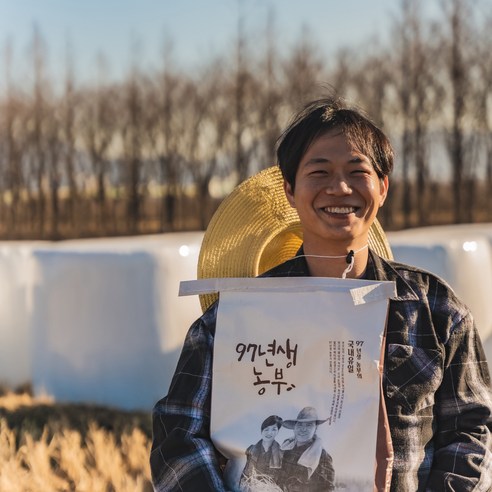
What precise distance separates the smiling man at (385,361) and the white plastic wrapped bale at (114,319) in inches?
92.1

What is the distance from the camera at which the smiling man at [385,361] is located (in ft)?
4.71

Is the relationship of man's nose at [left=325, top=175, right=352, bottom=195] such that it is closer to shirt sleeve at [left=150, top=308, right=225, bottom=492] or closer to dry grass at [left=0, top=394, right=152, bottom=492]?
shirt sleeve at [left=150, top=308, right=225, bottom=492]

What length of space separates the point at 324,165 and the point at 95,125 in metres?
11.8

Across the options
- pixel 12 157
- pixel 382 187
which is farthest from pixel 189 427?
pixel 12 157

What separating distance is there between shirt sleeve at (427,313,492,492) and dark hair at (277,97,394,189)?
33 centimetres

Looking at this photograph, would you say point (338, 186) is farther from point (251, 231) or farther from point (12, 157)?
point (12, 157)

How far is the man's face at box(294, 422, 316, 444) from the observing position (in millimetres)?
1366

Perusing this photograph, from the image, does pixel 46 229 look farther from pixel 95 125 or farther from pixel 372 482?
pixel 372 482

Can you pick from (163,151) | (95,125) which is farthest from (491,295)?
(95,125)

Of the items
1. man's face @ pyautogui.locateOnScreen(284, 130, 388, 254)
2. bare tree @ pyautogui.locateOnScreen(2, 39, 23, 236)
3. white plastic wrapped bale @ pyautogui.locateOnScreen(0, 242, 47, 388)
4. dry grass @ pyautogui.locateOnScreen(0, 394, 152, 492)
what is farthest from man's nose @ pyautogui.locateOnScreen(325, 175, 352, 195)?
bare tree @ pyautogui.locateOnScreen(2, 39, 23, 236)

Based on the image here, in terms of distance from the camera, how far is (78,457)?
9.68ft

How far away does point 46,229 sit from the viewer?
45.8 ft

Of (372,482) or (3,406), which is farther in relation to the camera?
(3,406)

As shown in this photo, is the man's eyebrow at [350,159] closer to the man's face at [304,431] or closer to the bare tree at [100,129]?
the man's face at [304,431]
